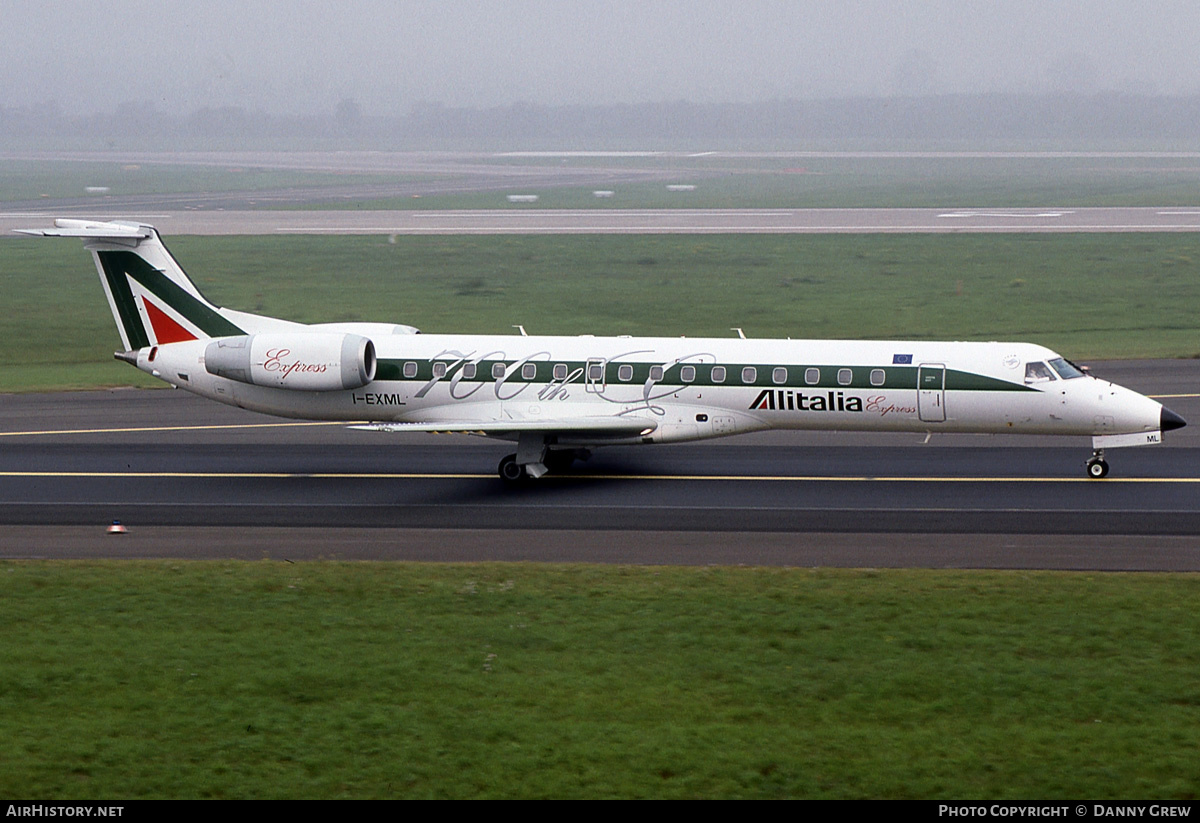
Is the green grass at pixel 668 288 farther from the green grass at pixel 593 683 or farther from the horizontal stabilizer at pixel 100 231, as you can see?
the green grass at pixel 593 683

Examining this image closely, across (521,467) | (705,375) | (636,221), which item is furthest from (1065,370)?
(636,221)

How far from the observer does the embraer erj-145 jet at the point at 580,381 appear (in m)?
27.9

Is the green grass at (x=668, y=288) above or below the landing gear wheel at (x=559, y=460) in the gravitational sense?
above

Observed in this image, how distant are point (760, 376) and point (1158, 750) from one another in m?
15.8

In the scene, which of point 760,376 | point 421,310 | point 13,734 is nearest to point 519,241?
point 421,310

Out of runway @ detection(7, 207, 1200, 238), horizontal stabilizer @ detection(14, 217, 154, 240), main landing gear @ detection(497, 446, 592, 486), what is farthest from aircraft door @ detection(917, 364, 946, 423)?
runway @ detection(7, 207, 1200, 238)

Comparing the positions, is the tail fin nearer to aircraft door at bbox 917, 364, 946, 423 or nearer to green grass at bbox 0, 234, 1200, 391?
green grass at bbox 0, 234, 1200, 391

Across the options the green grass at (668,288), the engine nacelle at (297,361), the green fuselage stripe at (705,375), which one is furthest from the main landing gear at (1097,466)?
the green grass at (668,288)

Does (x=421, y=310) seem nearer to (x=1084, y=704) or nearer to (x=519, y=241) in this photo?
(x=519, y=241)

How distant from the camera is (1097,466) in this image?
27922mm

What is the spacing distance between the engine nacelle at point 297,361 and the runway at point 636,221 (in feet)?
183

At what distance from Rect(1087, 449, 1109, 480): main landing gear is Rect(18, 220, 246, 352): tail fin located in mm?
18848

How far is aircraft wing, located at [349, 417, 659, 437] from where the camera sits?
28.1 meters

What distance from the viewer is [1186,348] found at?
45438 mm
